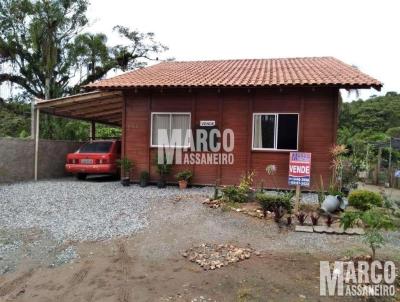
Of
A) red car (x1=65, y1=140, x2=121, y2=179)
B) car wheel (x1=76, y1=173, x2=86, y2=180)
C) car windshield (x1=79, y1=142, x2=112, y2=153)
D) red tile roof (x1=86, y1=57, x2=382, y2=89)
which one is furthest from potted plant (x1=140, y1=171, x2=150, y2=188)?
car wheel (x1=76, y1=173, x2=86, y2=180)

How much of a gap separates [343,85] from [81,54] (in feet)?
74.4

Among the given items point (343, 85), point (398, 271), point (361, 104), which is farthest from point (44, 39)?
point (361, 104)

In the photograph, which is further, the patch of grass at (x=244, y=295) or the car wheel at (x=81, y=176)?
the car wheel at (x=81, y=176)

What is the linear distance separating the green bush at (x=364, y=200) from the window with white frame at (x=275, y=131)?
255 cm

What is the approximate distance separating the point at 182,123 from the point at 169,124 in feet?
1.49

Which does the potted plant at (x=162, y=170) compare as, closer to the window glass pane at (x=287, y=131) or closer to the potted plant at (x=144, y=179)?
the potted plant at (x=144, y=179)

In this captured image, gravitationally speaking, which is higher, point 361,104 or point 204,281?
point 361,104

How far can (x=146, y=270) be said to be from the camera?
5.05 metres

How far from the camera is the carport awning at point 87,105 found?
492 inches

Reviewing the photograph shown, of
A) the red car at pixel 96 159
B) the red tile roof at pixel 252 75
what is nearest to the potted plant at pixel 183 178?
the red tile roof at pixel 252 75

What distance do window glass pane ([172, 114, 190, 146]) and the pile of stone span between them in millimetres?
6066

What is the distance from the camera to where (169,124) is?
11766mm

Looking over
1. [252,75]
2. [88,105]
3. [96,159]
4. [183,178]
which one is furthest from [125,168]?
[252,75]

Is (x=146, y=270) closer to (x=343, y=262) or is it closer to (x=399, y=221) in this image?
(x=343, y=262)
